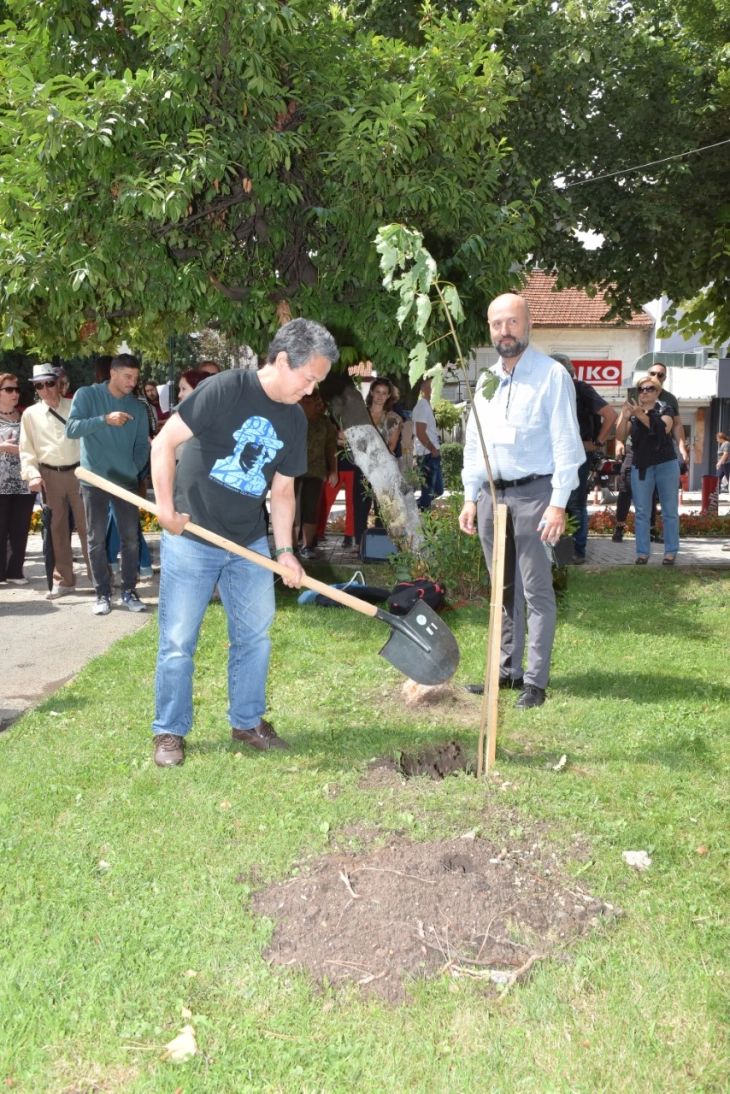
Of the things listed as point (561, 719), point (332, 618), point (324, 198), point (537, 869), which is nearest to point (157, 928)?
point (537, 869)

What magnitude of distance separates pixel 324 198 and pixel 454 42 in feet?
5.42

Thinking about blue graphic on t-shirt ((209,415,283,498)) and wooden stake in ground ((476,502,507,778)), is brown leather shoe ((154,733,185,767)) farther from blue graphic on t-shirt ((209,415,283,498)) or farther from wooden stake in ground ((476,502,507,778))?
wooden stake in ground ((476,502,507,778))

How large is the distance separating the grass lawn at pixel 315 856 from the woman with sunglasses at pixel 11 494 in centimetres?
368

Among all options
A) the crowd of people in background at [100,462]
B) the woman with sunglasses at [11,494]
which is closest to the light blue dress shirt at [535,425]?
the crowd of people in background at [100,462]

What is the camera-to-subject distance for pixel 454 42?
842cm

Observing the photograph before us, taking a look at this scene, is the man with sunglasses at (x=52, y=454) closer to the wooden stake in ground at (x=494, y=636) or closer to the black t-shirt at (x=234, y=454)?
the black t-shirt at (x=234, y=454)

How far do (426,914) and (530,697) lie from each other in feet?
7.88

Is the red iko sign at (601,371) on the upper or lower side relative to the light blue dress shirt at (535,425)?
upper

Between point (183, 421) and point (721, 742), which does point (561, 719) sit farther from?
point (183, 421)

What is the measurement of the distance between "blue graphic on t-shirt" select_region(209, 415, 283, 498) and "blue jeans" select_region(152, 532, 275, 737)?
32 cm

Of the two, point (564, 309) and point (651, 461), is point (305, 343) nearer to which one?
point (651, 461)

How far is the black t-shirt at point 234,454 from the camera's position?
4.47 m

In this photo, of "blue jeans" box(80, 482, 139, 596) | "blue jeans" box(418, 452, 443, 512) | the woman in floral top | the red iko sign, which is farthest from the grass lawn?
the red iko sign

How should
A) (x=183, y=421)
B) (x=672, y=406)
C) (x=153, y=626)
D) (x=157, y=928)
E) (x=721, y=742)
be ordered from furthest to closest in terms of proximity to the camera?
(x=672, y=406) < (x=153, y=626) < (x=721, y=742) < (x=183, y=421) < (x=157, y=928)
